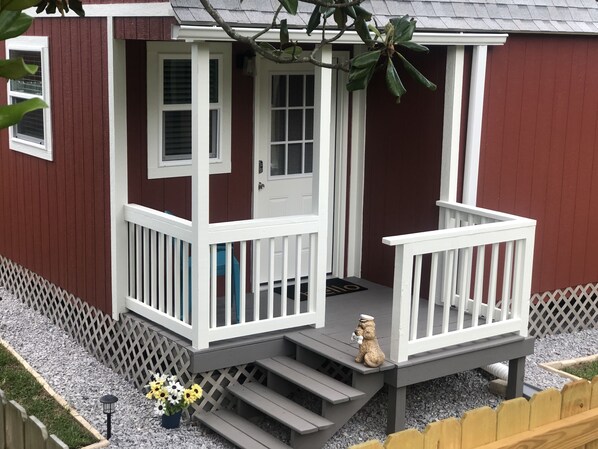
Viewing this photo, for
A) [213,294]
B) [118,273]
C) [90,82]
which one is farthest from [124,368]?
[90,82]

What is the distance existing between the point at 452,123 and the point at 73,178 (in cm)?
326

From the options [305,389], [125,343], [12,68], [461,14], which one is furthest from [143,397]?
[12,68]

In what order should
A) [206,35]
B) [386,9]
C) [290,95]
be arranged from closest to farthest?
[206,35], [386,9], [290,95]

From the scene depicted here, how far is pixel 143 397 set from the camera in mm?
6930

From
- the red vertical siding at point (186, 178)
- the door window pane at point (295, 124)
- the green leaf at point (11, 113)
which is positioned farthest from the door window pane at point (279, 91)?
the green leaf at point (11, 113)

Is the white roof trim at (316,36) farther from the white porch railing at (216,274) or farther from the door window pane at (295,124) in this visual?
the door window pane at (295,124)

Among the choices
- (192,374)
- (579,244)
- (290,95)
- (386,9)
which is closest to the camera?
(192,374)

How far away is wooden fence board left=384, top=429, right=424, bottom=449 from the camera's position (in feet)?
12.7

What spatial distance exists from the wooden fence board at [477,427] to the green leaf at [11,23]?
2818mm

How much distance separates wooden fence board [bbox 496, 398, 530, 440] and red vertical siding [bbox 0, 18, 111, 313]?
13.1 ft

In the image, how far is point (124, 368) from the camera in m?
7.29

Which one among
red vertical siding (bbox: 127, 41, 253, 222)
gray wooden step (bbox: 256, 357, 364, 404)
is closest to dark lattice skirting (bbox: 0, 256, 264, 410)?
gray wooden step (bbox: 256, 357, 364, 404)

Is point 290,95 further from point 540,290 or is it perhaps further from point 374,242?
point 540,290

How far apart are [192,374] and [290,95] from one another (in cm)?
292
